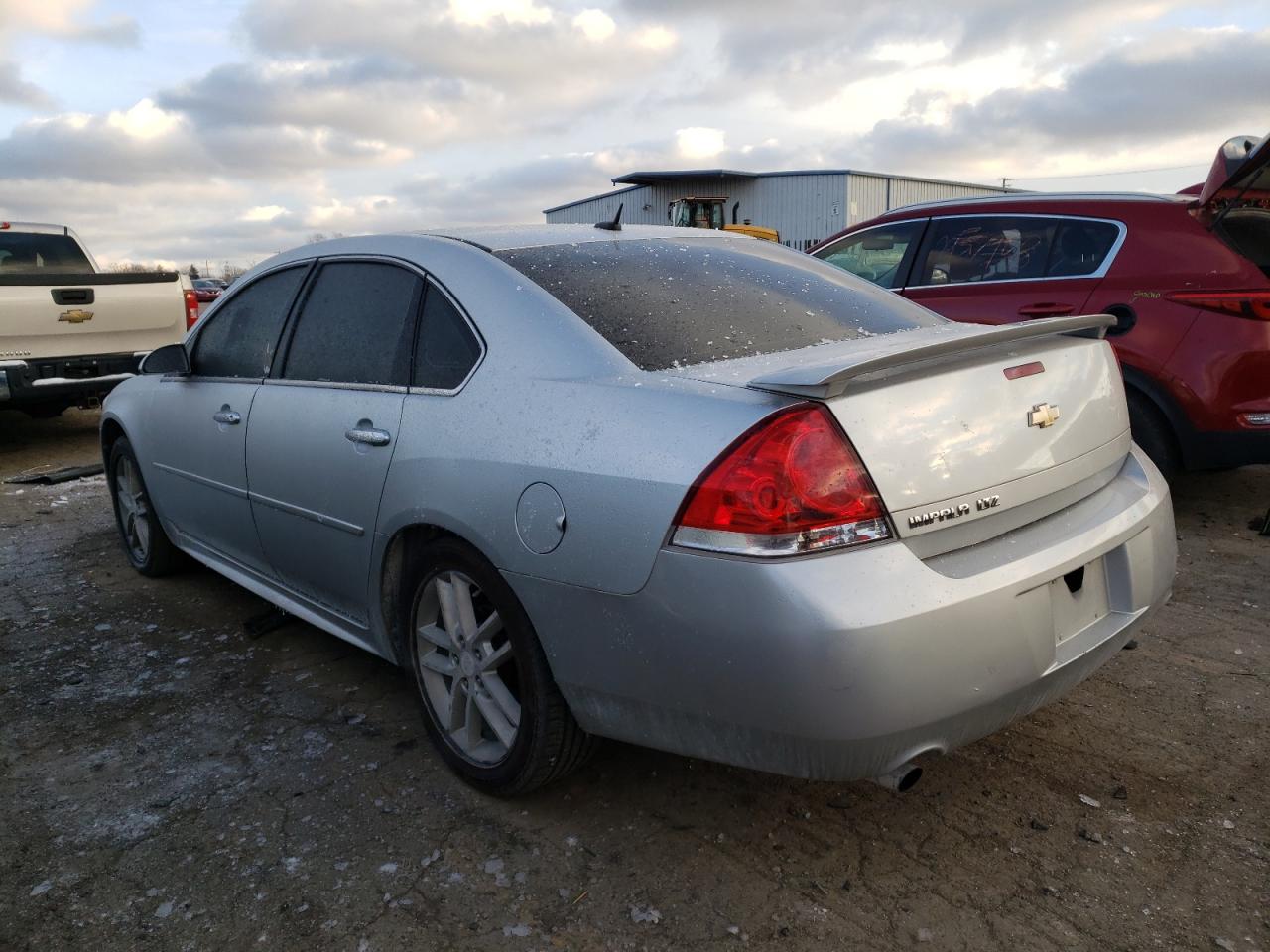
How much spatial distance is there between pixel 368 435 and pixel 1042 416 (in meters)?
1.79

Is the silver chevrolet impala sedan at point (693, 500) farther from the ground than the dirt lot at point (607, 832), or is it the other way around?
the silver chevrolet impala sedan at point (693, 500)

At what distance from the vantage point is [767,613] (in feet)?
6.19

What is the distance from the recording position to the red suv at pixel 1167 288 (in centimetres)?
466

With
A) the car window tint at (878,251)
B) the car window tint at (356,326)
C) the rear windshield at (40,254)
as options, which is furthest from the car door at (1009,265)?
the rear windshield at (40,254)

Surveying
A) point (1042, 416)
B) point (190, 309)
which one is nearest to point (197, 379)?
point (1042, 416)

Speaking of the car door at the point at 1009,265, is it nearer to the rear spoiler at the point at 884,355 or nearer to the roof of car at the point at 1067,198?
the roof of car at the point at 1067,198

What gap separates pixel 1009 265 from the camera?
5.50 meters

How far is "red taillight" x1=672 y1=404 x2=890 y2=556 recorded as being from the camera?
1.93 meters

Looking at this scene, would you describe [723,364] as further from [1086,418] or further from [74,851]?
[74,851]

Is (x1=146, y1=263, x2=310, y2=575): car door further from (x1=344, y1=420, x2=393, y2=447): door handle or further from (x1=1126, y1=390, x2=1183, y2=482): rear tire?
(x1=1126, y1=390, x2=1183, y2=482): rear tire

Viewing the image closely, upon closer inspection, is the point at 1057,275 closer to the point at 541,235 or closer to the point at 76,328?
the point at 541,235

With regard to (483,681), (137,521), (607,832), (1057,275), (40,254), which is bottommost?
(607,832)

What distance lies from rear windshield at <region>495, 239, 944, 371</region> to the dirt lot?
1187 mm

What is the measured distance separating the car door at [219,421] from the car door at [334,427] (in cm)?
14
